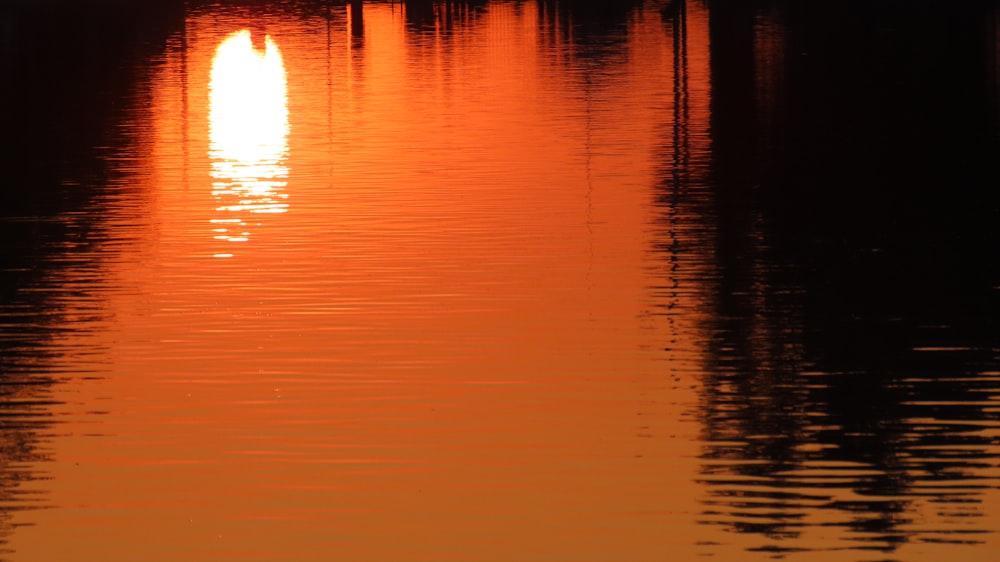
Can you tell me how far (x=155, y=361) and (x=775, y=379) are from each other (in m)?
4.41

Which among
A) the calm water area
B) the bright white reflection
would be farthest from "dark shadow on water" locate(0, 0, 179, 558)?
the bright white reflection

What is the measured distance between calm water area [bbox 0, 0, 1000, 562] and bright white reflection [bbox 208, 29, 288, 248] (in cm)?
16

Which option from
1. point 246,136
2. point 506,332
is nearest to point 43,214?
point 506,332

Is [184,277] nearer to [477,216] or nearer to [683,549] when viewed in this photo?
[477,216]

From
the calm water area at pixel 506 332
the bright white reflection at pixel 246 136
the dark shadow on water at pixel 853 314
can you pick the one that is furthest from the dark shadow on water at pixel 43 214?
the dark shadow on water at pixel 853 314

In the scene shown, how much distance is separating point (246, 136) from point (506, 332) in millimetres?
16835

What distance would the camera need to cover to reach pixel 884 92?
35656 millimetres

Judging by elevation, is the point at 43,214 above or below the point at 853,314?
below

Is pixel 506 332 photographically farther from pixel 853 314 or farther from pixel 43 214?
pixel 43 214

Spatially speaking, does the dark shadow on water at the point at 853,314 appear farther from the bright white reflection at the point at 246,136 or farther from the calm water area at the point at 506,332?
the bright white reflection at the point at 246,136

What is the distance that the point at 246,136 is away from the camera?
3084 cm

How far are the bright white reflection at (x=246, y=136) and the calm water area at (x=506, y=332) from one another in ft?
0.51

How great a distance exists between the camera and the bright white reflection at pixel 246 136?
2259cm

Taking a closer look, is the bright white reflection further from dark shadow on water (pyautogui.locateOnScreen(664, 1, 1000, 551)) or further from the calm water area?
dark shadow on water (pyautogui.locateOnScreen(664, 1, 1000, 551))
